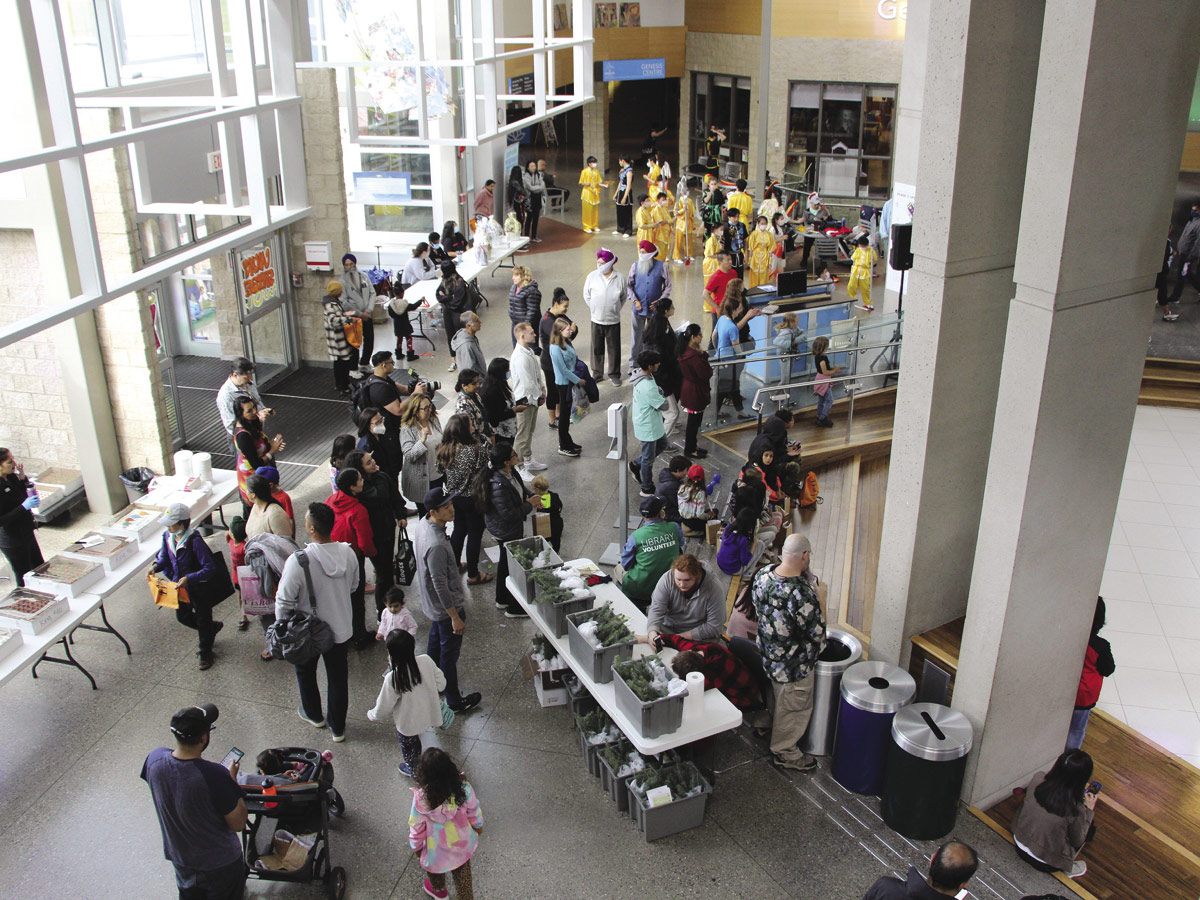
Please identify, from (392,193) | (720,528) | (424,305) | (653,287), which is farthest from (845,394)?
(392,193)

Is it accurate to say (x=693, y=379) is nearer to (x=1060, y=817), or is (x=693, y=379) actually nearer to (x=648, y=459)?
(x=648, y=459)

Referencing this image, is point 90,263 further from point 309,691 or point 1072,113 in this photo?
point 1072,113

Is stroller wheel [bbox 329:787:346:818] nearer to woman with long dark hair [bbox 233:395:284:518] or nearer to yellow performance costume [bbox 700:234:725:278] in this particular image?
woman with long dark hair [bbox 233:395:284:518]

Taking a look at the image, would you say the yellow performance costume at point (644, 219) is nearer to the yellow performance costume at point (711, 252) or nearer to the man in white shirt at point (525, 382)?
the yellow performance costume at point (711, 252)

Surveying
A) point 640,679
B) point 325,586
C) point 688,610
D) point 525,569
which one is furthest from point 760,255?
point 640,679

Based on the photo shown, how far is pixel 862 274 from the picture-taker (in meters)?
15.6

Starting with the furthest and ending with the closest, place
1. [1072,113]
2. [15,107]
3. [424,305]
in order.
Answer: [424,305], [15,107], [1072,113]

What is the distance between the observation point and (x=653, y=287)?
1188cm

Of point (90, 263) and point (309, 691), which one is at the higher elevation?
point (90, 263)

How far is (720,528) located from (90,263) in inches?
215

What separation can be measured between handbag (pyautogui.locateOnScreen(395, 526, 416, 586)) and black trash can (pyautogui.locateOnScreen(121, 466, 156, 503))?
2.83 m

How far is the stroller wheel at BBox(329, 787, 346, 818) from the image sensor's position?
5.84 meters

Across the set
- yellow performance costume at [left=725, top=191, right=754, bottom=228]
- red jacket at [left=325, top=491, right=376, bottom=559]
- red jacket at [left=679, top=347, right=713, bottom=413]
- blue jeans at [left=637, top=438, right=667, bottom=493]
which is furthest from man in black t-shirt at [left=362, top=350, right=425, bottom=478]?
yellow performance costume at [left=725, top=191, right=754, bottom=228]

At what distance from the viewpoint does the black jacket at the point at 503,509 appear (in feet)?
23.9
